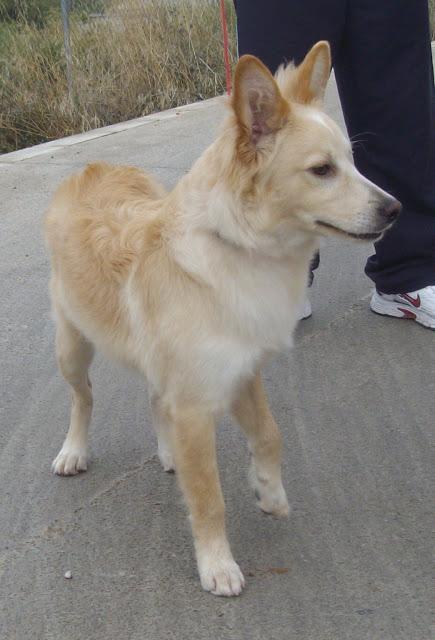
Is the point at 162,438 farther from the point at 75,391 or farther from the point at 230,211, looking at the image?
the point at 230,211

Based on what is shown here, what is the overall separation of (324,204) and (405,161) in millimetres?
1725

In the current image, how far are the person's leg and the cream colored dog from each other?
1294 millimetres

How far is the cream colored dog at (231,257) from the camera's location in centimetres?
260

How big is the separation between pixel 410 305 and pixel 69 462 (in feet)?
6.29

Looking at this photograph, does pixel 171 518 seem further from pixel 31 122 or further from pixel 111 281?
pixel 31 122

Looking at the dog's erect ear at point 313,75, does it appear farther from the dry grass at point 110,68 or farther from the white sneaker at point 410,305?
the dry grass at point 110,68

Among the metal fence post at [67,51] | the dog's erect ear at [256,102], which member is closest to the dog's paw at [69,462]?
the dog's erect ear at [256,102]

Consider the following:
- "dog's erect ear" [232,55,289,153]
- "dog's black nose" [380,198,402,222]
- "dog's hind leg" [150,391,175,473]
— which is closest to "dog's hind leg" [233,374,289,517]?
"dog's hind leg" [150,391,175,473]

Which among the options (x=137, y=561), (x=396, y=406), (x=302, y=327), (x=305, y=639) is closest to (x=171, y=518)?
(x=137, y=561)

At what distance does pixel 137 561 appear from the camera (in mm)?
2857

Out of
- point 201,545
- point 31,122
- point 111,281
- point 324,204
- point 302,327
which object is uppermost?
point 324,204

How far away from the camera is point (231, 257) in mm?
2684

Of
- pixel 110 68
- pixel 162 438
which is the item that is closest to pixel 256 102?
pixel 162 438

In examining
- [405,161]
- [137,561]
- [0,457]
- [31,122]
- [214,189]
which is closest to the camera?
[214,189]
